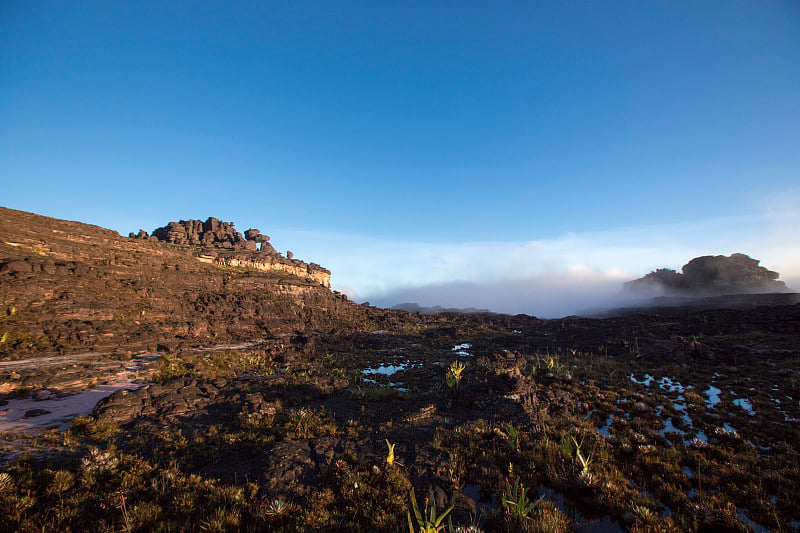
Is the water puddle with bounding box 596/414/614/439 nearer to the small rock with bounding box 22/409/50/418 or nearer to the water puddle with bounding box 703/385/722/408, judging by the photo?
the water puddle with bounding box 703/385/722/408

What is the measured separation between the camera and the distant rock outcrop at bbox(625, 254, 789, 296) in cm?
10625

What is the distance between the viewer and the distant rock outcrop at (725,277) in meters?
106

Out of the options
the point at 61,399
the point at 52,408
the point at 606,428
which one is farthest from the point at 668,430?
the point at 61,399

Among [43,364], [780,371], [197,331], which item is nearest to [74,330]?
[43,364]

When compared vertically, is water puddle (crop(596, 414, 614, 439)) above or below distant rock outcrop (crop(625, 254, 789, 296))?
below

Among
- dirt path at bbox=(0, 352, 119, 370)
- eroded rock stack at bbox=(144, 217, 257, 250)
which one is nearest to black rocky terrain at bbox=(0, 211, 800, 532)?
A: dirt path at bbox=(0, 352, 119, 370)

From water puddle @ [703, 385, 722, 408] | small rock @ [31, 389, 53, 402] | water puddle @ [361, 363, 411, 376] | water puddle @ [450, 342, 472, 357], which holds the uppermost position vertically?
small rock @ [31, 389, 53, 402]

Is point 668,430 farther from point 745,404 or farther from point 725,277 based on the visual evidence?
point 725,277

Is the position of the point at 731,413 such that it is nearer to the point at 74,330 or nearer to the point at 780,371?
the point at 780,371

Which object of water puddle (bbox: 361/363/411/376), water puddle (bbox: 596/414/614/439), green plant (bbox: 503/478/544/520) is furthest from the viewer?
water puddle (bbox: 361/363/411/376)

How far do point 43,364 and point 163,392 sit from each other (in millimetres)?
12495

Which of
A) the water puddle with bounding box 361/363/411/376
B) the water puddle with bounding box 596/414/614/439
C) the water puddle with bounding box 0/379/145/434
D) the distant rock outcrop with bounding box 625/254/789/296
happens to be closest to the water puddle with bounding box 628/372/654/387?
the water puddle with bounding box 596/414/614/439

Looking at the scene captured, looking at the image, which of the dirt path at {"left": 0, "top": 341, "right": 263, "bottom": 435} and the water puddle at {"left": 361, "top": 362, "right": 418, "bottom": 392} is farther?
the water puddle at {"left": 361, "top": 362, "right": 418, "bottom": 392}

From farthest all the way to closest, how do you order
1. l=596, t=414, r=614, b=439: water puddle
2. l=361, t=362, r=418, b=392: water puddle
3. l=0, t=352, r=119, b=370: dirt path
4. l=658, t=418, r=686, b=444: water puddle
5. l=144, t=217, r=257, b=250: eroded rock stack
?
1. l=144, t=217, r=257, b=250: eroded rock stack
2. l=361, t=362, r=418, b=392: water puddle
3. l=0, t=352, r=119, b=370: dirt path
4. l=596, t=414, r=614, b=439: water puddle
5. l=658, t=418, r=686, b=444: water puddle
